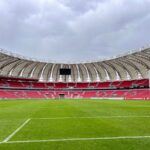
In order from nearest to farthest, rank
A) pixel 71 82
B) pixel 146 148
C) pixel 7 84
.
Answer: pixel 146 148, pixel 7 84, pixel 71 82

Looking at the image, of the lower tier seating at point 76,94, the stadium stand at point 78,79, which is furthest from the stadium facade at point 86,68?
the lower tier seating at point 76,94

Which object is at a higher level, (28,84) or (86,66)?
(86,66)

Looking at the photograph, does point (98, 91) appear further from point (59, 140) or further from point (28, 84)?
point (59, 140)

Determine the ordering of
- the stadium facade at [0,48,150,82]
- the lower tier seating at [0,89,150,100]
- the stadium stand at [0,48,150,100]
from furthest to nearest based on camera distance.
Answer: the lower tier seating at [0,89,150,100], the stadium stand at [0,48,150,100], the stadium facade at [0,48,150,82]

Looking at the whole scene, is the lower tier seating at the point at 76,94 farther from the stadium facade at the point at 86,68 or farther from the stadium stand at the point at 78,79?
the stadium facade at the point at 86,68

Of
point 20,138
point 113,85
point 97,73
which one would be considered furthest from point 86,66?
point 20,138

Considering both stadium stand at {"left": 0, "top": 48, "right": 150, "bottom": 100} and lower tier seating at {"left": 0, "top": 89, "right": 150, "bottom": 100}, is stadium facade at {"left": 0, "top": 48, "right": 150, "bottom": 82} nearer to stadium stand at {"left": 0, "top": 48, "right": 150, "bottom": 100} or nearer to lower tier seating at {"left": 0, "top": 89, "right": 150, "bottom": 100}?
stadium stand at {"left": 0, "top": 48, "right": 150, "bottom": 100}

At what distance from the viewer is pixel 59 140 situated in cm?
784

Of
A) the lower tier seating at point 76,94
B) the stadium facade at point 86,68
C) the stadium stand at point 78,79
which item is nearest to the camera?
the stadium facade at point 86,68

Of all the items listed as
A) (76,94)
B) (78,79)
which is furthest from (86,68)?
(76,94)

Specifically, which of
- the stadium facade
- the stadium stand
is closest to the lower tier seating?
the stadium stand

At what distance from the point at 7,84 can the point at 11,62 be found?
Result: 565 inches

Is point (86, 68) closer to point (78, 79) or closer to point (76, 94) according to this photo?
point (78, 79)

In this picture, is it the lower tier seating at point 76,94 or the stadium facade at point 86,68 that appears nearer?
the stadium facade at point 86,68
